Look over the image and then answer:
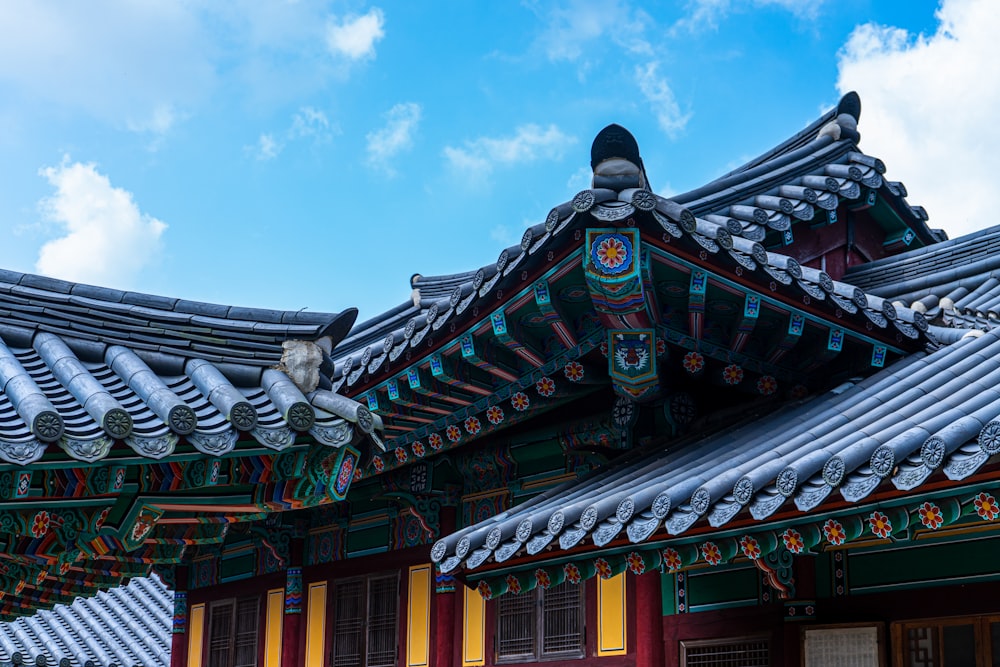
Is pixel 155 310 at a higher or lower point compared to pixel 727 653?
higher

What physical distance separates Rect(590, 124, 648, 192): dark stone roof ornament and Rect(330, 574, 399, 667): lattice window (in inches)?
216

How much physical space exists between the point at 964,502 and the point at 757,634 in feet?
9.46

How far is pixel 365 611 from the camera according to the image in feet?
40.5

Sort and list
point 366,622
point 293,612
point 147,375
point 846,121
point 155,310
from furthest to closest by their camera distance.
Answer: point 846,121
point 293,612
point 366,622
point 155,310
point 147,375

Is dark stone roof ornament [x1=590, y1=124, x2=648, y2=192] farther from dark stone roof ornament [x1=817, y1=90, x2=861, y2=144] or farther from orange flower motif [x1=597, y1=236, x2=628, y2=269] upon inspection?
dark stone roof ornament [x1=817, y1=90, x2=861, y2=144]

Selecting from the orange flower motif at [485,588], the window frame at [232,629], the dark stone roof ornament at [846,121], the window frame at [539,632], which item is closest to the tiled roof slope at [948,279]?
the dark stone roof ornament at [846,121]

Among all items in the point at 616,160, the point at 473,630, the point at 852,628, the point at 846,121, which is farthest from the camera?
the point at 846,121

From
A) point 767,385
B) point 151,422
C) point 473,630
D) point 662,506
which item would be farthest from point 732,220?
point 473,630

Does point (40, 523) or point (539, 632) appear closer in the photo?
point (40, 523)

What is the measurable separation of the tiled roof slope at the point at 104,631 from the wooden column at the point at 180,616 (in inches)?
123

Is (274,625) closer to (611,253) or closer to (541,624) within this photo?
(541,624)

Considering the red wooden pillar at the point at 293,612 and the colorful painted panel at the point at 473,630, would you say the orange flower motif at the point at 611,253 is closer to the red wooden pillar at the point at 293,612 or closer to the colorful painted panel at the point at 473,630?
the colorful painted panel at the point at 473,630

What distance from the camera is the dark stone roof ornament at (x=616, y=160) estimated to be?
26.3 ft

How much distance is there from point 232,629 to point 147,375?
8.88 m
